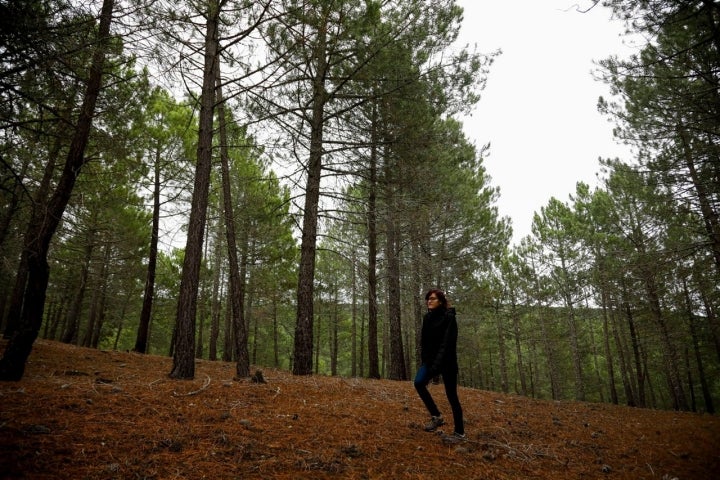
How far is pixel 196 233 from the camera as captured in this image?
6.09m

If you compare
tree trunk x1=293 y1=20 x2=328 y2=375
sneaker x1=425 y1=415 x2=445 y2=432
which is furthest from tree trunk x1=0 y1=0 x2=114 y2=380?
sneaker x1=425 y1=415 x2=445 y2=432

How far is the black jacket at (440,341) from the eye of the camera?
4.01 metres

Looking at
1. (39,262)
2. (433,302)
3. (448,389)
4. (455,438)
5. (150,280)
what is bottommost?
(455,438)

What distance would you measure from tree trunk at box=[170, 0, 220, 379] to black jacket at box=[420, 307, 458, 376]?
406cm

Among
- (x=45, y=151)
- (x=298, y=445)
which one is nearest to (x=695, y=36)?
(x=298, y=445)

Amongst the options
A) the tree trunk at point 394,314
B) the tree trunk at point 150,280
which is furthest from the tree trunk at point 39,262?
the tree trunk at point 394,314

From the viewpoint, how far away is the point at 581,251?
18.4 metres

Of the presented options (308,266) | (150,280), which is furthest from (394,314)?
(150,280)

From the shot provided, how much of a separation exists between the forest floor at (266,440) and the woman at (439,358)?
0.23 m

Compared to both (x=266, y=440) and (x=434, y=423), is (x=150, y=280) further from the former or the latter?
(x=434, y=423)

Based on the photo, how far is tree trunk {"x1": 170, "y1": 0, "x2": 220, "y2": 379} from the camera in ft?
18.9

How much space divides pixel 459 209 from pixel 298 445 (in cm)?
1126

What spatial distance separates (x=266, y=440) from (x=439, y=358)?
6.69ft

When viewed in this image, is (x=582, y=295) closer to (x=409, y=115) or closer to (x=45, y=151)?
(x=409, y=115)
